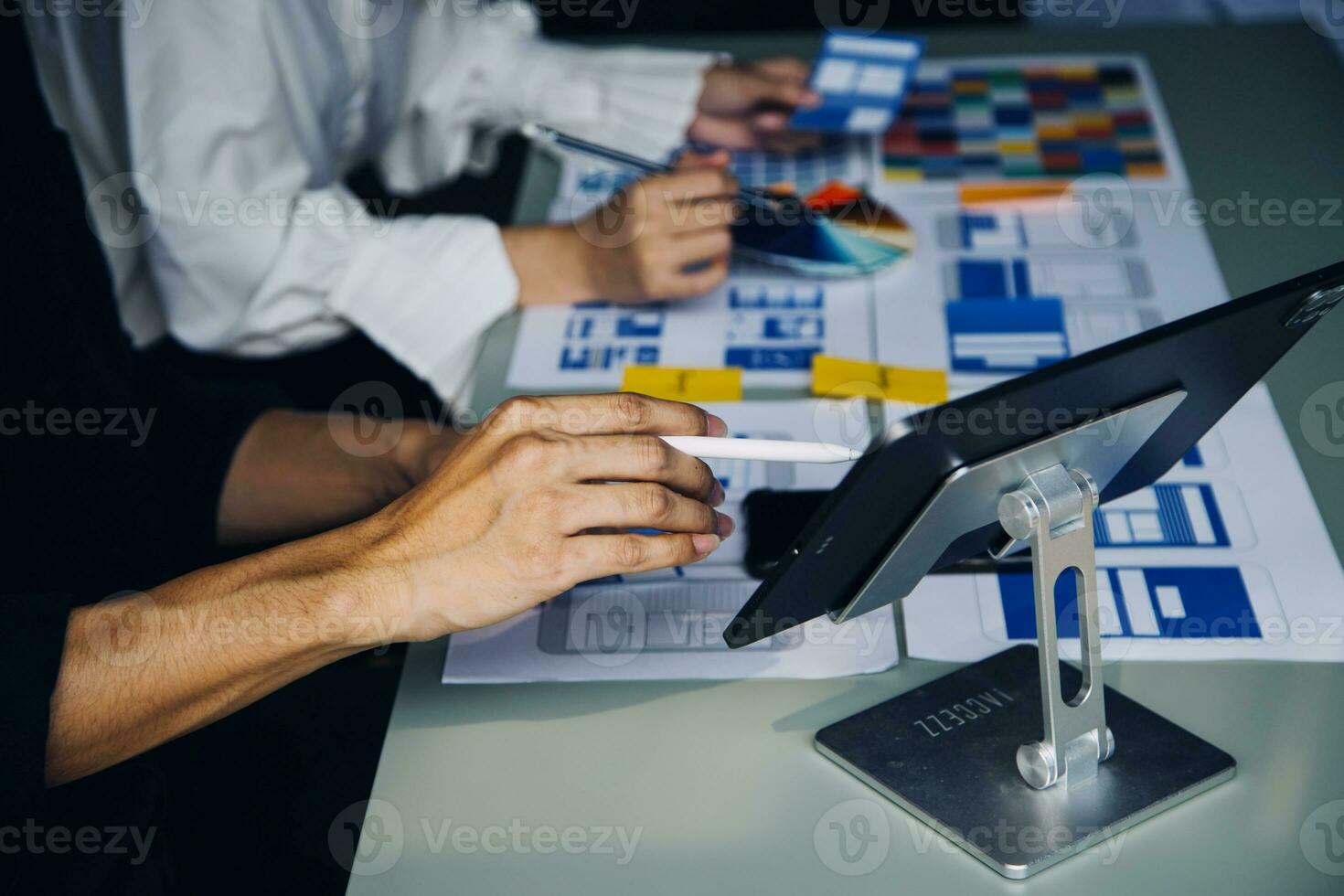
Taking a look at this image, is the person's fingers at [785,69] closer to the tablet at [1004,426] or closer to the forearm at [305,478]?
the forearm at [305,478]

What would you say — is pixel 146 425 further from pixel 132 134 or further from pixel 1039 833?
pixel 1039 833

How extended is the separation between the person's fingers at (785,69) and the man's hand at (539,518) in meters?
0.93

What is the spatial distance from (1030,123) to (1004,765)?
3.42ft

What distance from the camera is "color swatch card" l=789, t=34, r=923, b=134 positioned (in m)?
1.62

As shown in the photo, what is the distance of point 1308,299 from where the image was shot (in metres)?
0.78

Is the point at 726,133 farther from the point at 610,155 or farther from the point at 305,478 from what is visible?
the point at 305,478

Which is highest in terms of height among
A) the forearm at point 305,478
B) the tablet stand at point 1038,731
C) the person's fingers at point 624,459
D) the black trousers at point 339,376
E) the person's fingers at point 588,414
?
the person's fingers at point 588,414

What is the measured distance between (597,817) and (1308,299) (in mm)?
539

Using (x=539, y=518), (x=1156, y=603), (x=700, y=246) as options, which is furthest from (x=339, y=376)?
(x=1156, y=603)

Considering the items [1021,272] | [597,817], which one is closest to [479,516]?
[597,817]

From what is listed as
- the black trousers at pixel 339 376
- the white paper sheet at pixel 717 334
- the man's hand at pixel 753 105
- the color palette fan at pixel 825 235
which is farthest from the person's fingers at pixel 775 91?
the black trousers at pixel 339 376

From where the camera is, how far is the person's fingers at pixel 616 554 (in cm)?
84

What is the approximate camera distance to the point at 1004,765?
830 millimetres

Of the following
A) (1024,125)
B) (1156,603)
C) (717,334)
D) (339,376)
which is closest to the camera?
(1156,603)
